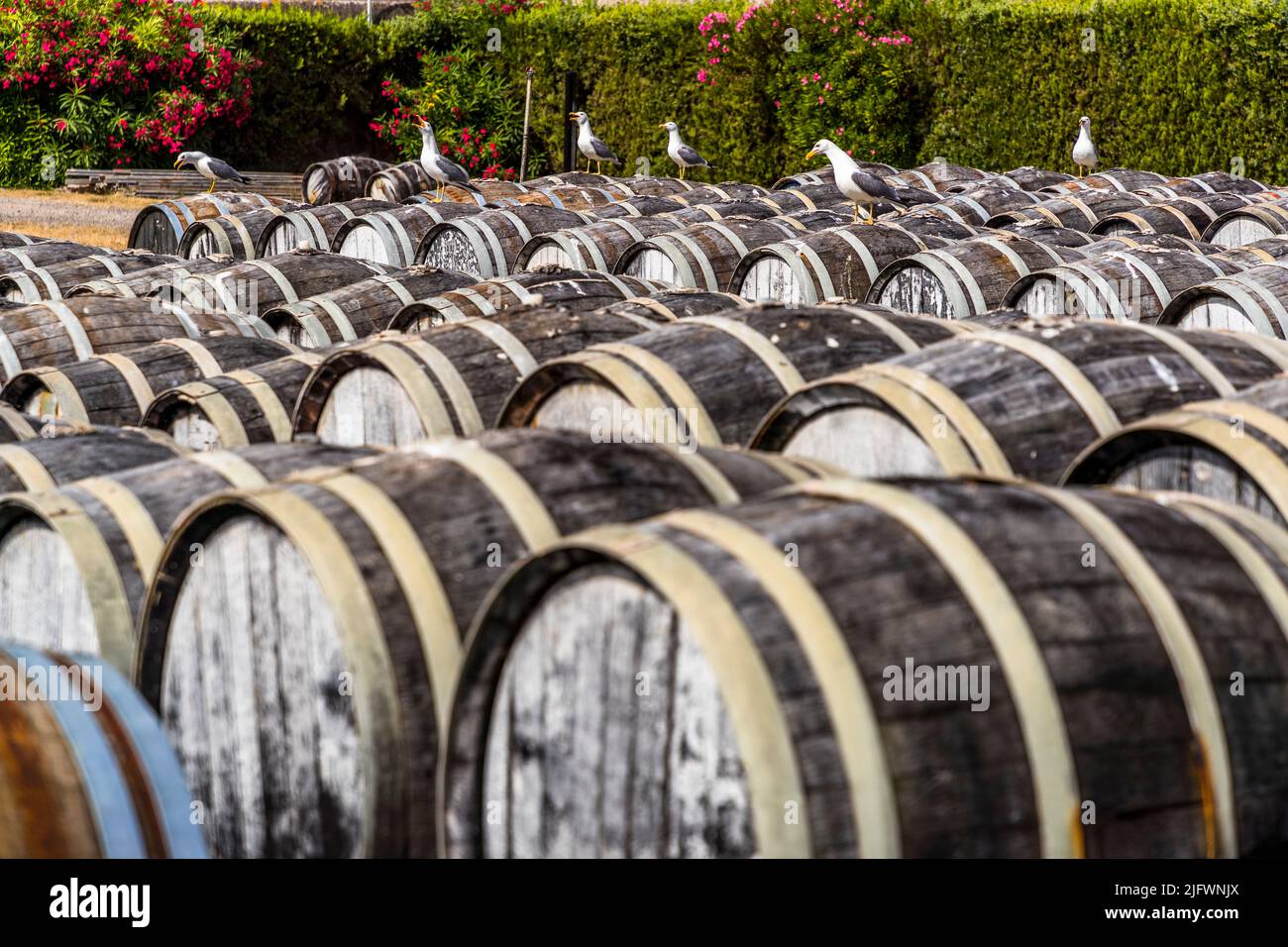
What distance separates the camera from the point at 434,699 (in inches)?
122

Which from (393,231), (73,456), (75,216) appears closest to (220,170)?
(75,216)

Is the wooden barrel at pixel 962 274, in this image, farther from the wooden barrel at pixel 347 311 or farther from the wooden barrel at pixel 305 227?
the wooden barrel at pixel 305 227

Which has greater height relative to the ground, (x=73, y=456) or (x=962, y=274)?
(x=962, y=274)

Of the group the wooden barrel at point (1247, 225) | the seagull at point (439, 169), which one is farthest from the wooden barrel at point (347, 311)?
the wooden barrel at point (1247, 225)

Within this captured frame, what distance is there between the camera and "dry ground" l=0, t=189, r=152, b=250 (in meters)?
18.8

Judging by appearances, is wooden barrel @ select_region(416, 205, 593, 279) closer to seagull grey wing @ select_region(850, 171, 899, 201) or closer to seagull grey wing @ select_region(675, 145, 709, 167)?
seagull grey wing @ select_region(850, 171, 899, 201)

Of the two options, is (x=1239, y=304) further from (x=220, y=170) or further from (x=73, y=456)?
(x=220, y=170)

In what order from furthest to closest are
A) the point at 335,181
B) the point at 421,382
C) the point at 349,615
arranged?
1. the point at 335,181
2. the point at 421,382
3. the point at 349,615

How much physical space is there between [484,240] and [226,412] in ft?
17.4

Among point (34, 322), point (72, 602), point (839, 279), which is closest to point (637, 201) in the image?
point (839, 279)

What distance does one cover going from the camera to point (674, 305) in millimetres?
6328
